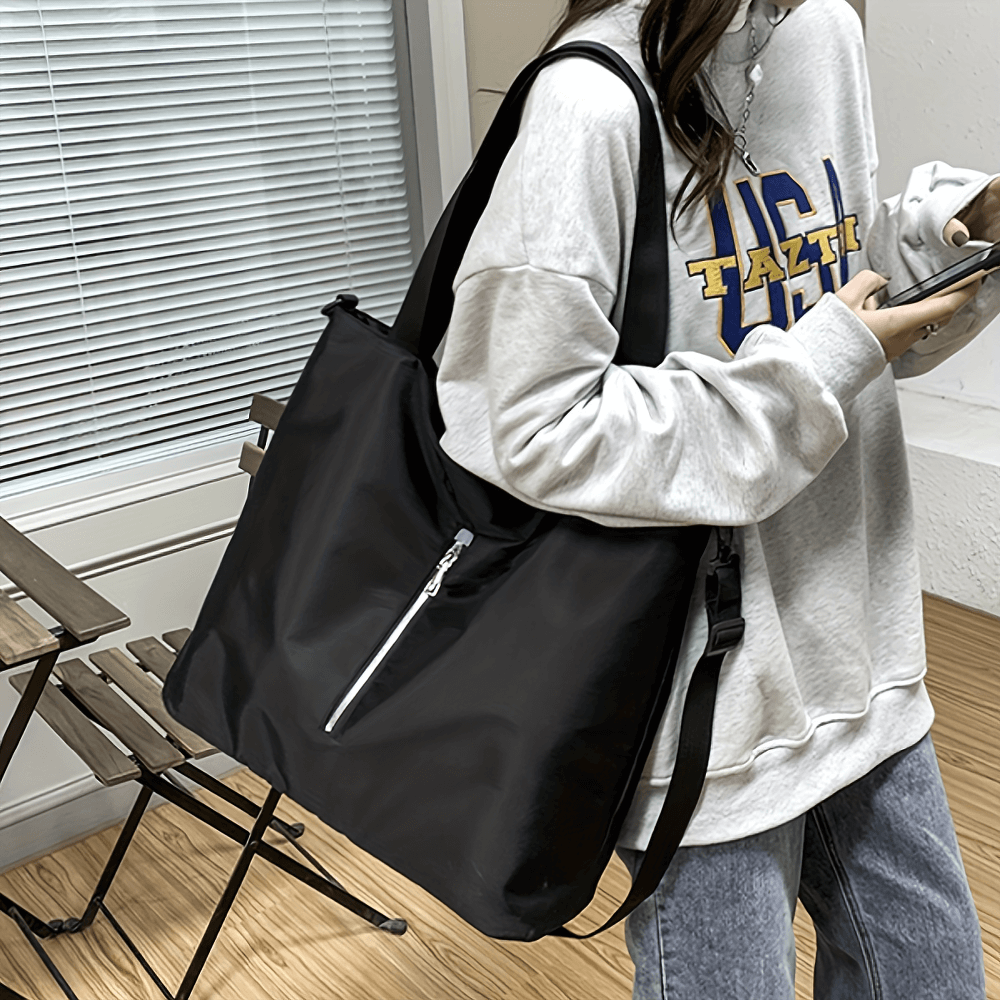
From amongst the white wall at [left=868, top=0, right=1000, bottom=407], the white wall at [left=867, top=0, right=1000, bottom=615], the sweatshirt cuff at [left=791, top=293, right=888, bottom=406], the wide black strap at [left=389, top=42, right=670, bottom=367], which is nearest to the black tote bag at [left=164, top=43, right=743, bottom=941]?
the wide black strap at [left=389, top=42, right=670, bottom=367]

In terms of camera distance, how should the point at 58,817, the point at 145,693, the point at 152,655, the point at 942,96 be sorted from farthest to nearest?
1. the point at 942,96
2. the point at 58,817
3. the point at 152,655
4. the point at 145,693

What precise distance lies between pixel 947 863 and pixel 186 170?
5.46ft

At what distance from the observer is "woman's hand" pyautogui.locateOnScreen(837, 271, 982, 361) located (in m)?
0.79

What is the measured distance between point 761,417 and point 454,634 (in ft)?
0.89

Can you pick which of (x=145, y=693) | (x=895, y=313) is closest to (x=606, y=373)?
(x=895, y=313)

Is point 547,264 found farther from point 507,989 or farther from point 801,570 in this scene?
point 507,989

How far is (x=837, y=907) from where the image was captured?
39.8 inches

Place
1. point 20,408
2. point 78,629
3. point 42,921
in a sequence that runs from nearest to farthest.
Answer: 1. point 78,629
2. point 42,921
3. point 20,408

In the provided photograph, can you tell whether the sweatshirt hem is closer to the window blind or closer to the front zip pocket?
the front zip pocket

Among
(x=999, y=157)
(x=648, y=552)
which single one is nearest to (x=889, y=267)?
(x=648, y=552)

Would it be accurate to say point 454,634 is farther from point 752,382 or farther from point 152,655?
point 152,655

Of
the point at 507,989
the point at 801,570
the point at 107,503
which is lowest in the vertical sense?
the point at 507,989

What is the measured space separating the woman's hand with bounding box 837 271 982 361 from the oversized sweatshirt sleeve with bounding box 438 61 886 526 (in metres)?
0.02

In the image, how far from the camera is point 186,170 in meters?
2.06
